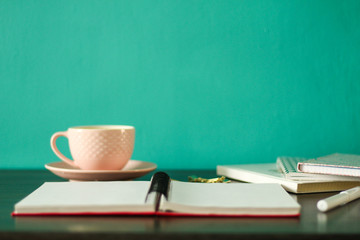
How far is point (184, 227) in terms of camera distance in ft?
1.54

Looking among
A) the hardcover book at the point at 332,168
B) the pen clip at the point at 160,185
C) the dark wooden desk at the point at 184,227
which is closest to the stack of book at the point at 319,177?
the hardcover book at the point at 332,168

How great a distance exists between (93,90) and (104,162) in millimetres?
344

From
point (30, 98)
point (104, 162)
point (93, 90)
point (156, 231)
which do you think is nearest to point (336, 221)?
point (156, 231)

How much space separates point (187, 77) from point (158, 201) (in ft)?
1.91

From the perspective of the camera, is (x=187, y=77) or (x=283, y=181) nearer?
(x=283, y=181)

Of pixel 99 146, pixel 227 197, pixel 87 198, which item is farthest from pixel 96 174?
pixel 227 197

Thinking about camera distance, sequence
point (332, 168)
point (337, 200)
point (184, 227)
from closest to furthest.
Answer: point (184, 227) < point (337, 200) < point (332, 168)

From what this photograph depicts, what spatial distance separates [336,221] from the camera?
50 cm

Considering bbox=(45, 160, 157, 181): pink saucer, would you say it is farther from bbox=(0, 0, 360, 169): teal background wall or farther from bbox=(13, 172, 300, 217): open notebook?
bbox=(0, 0, 360, 169): teal background wall

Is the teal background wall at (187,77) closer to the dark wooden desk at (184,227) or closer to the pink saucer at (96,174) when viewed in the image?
the pink saucer at (96,174)

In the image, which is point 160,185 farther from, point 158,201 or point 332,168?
point 332,168

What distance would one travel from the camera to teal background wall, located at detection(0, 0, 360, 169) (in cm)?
107

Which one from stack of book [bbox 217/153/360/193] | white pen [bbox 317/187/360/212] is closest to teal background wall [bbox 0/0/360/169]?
stack of book [bbox 217/153/360/193]

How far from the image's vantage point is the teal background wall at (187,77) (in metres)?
1.07
